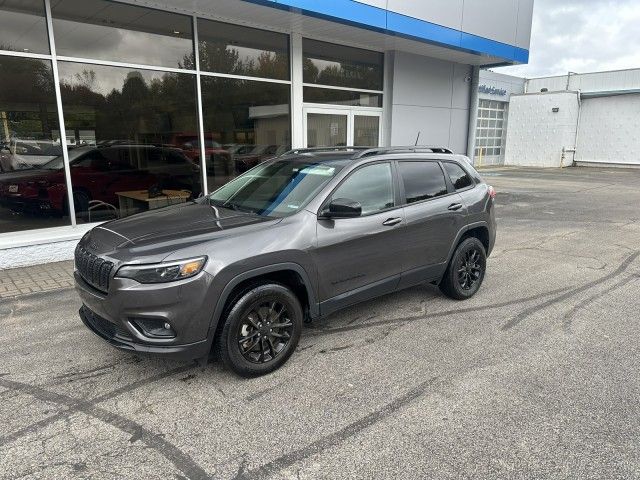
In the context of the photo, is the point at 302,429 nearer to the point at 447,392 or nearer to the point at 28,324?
the point at 447,392

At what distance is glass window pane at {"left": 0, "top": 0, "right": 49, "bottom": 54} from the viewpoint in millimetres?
6664

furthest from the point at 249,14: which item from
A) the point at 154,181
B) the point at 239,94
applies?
the point at 154,181

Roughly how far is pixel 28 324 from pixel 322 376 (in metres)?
3.29

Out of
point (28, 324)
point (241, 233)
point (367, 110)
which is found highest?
point (367, 110)

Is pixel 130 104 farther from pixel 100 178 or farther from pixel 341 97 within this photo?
pixel 341 97

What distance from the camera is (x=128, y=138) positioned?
8.54 meters

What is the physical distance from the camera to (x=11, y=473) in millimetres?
2566

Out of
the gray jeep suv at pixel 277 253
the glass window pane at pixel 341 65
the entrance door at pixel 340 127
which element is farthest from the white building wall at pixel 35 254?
the glass window pane at pixel 341 65

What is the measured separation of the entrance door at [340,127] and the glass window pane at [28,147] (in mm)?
5194

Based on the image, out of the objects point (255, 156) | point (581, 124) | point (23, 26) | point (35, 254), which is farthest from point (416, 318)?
point (581, 124)

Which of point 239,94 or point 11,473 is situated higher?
point 239,94

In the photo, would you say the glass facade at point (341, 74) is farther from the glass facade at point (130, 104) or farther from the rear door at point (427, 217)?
the rear door at point (427, 217)

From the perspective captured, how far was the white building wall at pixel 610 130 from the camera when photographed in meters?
27.4

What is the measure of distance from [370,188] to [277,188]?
0.90m
